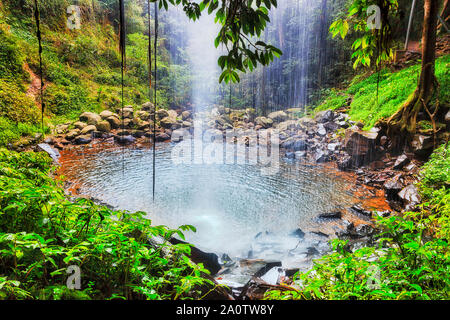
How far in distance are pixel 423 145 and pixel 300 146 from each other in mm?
A: 6651

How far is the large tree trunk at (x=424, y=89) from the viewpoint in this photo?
461cm

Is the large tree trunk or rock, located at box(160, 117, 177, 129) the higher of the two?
the large tree trunk

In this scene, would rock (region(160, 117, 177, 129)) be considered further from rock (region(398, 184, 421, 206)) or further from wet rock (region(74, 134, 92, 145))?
rock (region(398, 184, 421, 206))

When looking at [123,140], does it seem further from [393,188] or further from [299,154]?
[393,188]

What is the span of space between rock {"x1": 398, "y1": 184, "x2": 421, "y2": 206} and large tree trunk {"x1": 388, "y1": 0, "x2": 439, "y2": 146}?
183 cm

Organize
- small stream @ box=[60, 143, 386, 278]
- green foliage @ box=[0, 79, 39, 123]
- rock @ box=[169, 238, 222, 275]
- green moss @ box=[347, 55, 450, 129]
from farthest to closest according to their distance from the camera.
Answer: green foliage @ box=[0, 79, 39, 123] < green moss @ box=[347, 55, 450, 129] < small stream @ box=[60, 143, 386, 278] < rock @ box=[169, 238, 222, 275]

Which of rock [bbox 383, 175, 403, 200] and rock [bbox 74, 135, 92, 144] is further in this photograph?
rock [bbox 74, 135, 92, 144]

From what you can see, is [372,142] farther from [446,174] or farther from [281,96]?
[281,96]

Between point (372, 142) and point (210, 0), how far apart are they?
9.07 m

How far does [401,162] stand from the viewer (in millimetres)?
7367

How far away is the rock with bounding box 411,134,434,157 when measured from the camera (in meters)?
6.76

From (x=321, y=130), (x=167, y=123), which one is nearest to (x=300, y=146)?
(x=321, y=130)

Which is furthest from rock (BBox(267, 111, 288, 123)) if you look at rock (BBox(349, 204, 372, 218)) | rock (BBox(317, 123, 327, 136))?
rock (BBox(349, 204, 372, 218))
